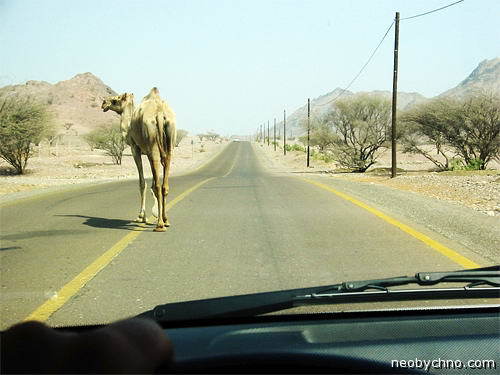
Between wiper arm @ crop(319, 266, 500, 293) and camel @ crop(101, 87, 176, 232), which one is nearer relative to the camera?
wiper arm @ crop(319, 266, 500, 293)

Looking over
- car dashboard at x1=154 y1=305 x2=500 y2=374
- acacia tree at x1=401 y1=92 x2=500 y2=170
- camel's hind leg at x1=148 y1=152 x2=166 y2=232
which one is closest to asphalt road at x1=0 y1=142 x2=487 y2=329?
camel's hind leg at x1=148 y1=152 x2=166 y2=232

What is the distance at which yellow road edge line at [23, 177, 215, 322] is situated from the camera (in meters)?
4.74

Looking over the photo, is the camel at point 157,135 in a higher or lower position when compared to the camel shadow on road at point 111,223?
higher

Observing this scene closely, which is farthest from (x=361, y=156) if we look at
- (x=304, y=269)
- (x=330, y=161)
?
(x=304, y=269)

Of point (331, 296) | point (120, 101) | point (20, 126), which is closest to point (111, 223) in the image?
point (120, 101)

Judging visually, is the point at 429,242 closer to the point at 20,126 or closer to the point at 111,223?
the point at 111,223

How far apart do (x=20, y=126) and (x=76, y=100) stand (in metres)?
121

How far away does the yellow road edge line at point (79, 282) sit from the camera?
4.74 meters

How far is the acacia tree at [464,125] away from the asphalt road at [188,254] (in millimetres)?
24132

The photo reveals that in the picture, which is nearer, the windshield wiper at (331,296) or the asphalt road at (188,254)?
the windshield wiper at (331,296)

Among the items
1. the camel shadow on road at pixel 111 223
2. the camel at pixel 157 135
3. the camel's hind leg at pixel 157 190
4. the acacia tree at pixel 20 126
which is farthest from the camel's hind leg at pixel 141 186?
the acacia tree at pixel 20 126

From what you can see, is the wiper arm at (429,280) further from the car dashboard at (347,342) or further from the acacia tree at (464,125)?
the acacia tree at (464,125)

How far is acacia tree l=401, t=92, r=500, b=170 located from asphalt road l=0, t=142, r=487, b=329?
79.2ft

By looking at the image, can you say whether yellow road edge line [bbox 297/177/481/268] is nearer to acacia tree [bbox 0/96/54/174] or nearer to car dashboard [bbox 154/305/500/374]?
car dashboard [bbox 154/305/500/374]
